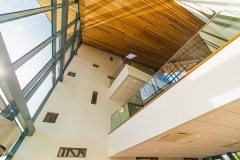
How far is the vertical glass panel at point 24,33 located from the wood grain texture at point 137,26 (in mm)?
985

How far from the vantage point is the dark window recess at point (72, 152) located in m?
4.13

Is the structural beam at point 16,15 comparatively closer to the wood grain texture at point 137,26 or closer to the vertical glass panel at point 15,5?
the vertical glass panel at point 15,5

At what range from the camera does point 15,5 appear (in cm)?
205

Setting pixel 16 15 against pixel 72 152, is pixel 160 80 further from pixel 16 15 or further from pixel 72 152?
pixel 72 152

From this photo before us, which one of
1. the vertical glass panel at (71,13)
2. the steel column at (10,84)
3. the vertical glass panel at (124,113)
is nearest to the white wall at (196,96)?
the vertical glass panel at (124,113)

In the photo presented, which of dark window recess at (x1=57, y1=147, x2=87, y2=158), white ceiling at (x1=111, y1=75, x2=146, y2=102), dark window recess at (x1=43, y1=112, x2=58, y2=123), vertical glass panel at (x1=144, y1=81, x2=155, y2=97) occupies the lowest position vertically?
dark window recess at (x1=57, y1=147, x2=87, y2=158)

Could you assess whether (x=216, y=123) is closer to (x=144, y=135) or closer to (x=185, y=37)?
(x=144, y=135)

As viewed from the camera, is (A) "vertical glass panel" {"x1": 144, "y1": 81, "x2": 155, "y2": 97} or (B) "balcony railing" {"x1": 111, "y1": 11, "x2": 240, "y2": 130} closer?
(B) "balcony railing" {"x1": 111, "y1": 11, "x2": 240, "y2": 130}

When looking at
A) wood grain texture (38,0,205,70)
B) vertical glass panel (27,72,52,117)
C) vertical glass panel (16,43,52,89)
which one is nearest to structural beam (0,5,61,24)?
vertical glass panel (16,43,52,89)

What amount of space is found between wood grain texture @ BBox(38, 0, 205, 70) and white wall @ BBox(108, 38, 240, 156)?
423 centimetres

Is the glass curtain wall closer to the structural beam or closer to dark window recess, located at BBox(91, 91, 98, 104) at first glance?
the structural beam

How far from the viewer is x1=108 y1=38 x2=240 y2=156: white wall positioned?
71.9 inches

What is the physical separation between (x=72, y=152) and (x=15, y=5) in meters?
4.53

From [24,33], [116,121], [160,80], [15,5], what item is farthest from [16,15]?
[116,121]
